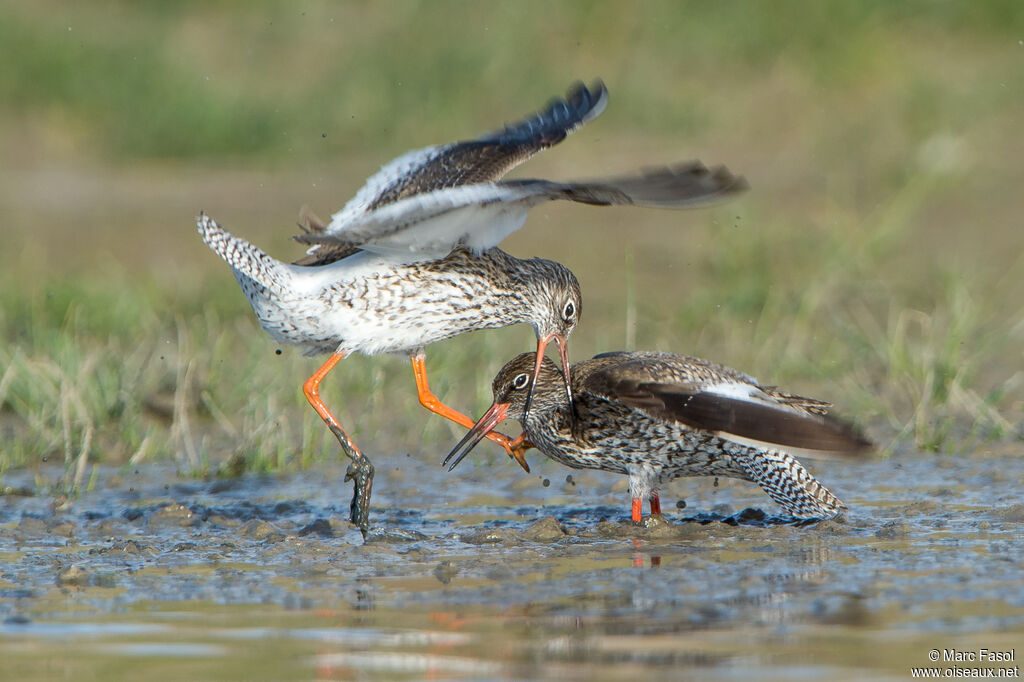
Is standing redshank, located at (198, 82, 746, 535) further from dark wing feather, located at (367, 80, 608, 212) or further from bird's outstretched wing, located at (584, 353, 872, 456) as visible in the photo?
bird's outstretched wing, located at (584, 353, 872, 456)

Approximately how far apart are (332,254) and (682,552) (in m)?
2.20

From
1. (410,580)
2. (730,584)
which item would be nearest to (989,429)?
(730,584)

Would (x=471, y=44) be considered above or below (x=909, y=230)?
above

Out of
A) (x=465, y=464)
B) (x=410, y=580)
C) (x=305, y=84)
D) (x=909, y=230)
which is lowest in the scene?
(x=410, y=580)

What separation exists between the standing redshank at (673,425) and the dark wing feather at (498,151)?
0.87m

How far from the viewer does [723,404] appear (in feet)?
18.4

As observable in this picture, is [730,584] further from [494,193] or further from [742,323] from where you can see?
[742,323]

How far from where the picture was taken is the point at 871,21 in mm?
15086

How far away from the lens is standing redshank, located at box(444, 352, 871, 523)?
545cm

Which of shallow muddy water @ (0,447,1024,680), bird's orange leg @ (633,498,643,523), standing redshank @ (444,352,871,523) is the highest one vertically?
standing redshank @ (444,352,871,523)

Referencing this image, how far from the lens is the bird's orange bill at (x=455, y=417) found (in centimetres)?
685

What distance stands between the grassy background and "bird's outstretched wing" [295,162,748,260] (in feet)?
4.93

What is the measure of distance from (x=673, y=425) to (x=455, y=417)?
1.47 meters

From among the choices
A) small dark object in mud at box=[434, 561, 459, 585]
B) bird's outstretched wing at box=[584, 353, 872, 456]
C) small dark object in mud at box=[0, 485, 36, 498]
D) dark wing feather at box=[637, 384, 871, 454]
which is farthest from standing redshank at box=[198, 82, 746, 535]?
small dark object in mud at box=[0, 485, 36, 498]
